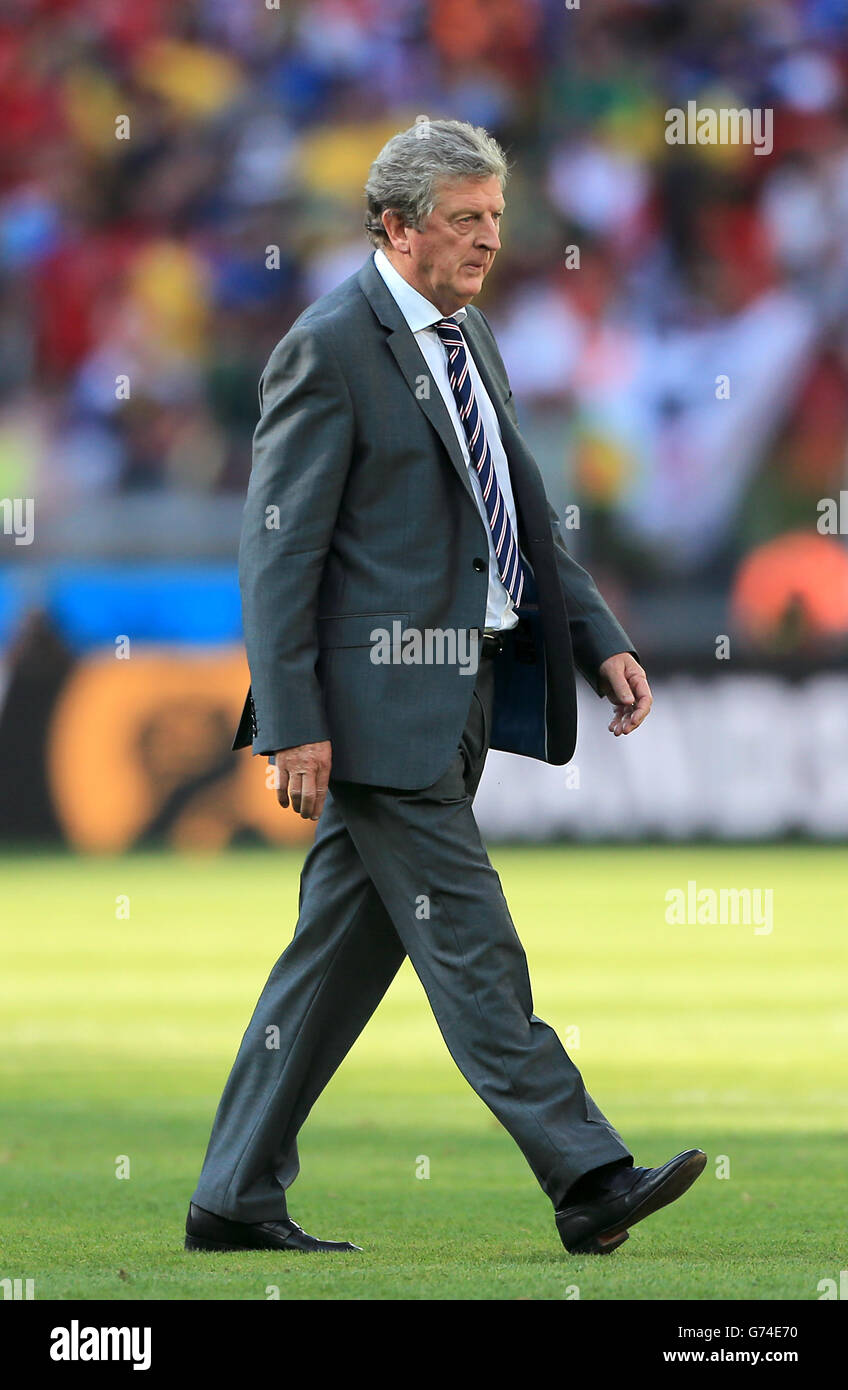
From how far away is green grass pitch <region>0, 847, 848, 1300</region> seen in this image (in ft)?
13.2

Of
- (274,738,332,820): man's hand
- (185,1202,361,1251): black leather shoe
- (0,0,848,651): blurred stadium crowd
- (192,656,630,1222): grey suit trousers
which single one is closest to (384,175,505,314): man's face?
(192,656,630,1222): grey suit trousers

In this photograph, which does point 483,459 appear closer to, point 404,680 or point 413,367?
point 413,367

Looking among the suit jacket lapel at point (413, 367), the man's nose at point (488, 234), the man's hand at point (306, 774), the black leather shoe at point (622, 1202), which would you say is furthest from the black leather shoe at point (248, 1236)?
the man's nose at point (488, 234)

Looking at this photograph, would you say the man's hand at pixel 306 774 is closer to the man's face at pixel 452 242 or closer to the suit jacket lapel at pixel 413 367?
the suit jacket lapel at pixel 413 367

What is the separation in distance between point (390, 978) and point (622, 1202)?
718mm

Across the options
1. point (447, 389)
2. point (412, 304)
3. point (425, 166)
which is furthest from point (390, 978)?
point (425, 166)

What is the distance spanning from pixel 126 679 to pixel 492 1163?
8.27 m

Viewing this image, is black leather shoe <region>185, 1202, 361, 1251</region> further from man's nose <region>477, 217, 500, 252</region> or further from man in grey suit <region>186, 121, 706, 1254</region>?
man's nose <region>477, 217, 500, 252</region>

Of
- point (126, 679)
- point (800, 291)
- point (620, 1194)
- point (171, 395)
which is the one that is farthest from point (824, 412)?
point (620, 1194)

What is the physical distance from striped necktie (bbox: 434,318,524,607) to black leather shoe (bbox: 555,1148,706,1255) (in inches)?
44.4

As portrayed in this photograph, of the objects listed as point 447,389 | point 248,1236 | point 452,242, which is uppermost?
point 452,242

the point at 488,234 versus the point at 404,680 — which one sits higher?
the point at 488,234

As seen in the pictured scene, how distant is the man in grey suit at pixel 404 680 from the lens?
399 centimetres

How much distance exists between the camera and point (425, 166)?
404 cm
